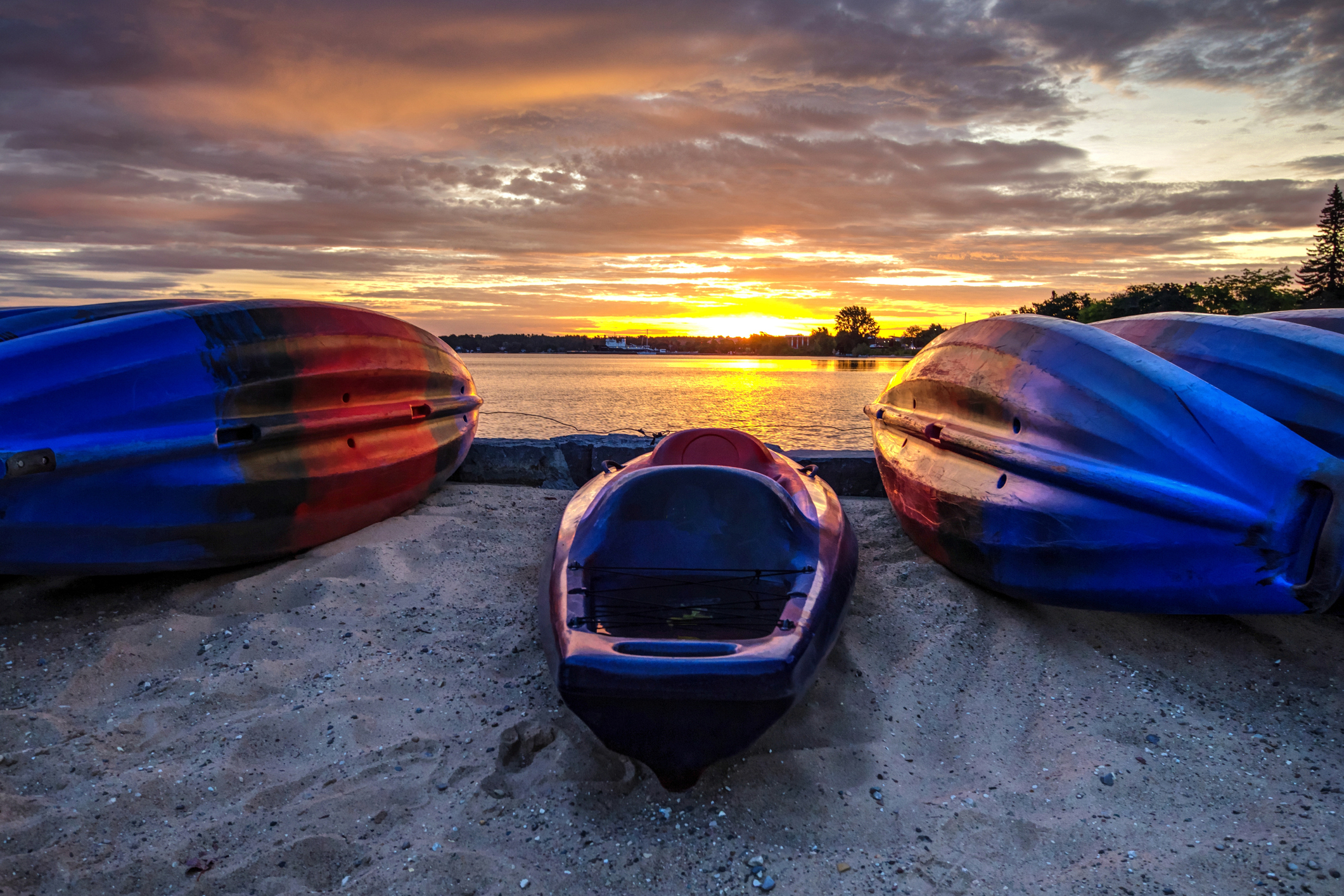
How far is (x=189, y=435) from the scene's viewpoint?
3623 mm

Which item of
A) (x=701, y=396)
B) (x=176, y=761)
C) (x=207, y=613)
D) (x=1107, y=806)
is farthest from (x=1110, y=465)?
(x=701, y=396)

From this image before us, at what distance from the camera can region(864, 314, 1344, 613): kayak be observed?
2.68 m

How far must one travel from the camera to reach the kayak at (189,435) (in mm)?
3238

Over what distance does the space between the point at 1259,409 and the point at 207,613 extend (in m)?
5.36

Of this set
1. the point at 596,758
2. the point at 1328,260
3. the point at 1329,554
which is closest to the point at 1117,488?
the point at 1329,554

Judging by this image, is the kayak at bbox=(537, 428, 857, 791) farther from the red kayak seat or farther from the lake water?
the lake water

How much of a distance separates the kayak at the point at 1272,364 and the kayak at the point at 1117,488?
1.69ft

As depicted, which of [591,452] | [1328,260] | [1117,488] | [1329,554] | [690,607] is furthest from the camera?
[1328,260]

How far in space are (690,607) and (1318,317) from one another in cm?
449

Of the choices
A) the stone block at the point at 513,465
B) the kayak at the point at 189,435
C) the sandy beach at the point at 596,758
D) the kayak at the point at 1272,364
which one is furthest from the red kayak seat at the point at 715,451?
the kayak at the point at 1272,364

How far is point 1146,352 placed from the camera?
3521mm

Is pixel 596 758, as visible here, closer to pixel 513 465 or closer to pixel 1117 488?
pixel 1117 488

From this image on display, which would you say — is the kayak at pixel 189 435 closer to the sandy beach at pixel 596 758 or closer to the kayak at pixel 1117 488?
the sandy beach at pixel 596 758

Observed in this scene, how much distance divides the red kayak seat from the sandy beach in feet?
3.89
